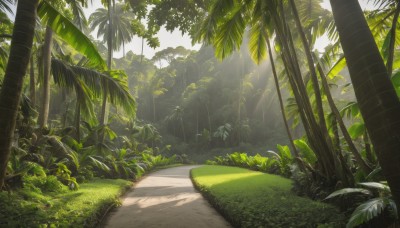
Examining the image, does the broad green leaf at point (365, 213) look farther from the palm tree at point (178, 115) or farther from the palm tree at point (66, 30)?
the palm tree at point (178, 115)

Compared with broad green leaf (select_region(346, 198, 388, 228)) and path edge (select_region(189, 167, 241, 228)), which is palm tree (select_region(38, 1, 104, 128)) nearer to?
path edge (select_region(189, 167, 241, 228))

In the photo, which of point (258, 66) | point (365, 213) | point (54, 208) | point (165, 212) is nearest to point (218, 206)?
point (165, 212)

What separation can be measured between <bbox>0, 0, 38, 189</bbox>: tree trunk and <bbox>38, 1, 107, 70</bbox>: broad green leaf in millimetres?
861

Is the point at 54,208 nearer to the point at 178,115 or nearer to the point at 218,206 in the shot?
the point at 218,206

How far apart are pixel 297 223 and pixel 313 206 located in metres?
0.99

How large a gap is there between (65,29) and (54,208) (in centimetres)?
335

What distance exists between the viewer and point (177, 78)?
4831cm

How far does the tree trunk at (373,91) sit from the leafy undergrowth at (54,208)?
4261 mm

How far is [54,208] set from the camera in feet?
17.8

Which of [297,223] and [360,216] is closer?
[360,216]

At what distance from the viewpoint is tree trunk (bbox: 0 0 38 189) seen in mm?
4055

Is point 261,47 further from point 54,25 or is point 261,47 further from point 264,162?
point 264,162

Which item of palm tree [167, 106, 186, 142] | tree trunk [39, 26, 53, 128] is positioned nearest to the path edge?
tree trunk [39, 26, 53, 128]

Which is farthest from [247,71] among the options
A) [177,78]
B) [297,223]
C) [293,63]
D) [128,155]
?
[297,223]
